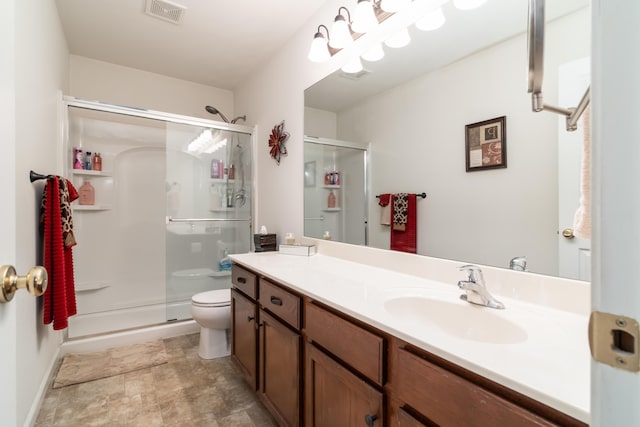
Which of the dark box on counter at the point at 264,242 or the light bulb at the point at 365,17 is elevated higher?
the light bulb at the point at 365,17

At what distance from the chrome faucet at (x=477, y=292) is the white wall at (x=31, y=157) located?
1.69 meters

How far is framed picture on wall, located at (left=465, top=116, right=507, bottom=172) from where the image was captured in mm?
1178

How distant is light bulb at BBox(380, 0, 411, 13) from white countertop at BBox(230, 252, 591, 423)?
1.32 m

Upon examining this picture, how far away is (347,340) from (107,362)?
2.12 meters

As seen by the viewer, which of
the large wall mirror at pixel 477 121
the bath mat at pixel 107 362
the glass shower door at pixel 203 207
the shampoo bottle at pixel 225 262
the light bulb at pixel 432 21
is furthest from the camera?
the shampoo bottle at pixel 225 262

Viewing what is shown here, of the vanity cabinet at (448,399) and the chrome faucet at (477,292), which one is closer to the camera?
the vanity cabinet at (448,399)

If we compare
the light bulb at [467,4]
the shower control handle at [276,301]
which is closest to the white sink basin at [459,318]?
the shower control handle at [276,301]

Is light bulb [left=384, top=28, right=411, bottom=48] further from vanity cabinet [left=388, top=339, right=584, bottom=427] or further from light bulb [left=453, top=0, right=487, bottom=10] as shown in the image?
vanity cabinet [left=388, top=339, right=584, bottom=427]

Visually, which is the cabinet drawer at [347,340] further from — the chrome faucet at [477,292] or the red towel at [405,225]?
the red towel at [405,225]

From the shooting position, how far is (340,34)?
1772mm

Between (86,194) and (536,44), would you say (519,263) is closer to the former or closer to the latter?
(536,44)

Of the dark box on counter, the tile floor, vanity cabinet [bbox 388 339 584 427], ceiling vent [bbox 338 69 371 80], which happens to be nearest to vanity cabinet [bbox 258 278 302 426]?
the tile floor

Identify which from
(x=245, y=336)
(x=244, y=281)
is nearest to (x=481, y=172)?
(x=244, y=281)

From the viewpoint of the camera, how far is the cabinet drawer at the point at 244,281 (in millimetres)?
1700
